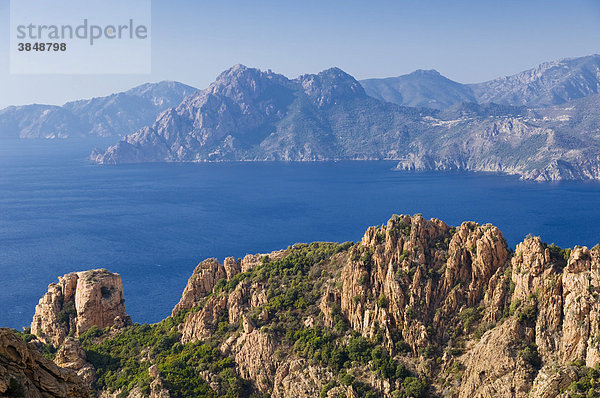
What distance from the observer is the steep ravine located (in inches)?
2304

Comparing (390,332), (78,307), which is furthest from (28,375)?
(78,307)

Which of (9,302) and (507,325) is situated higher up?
(507,325)

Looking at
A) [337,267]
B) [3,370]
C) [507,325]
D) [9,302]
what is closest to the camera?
[3,370]

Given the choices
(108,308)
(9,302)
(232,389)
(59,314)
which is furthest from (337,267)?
(9,302)

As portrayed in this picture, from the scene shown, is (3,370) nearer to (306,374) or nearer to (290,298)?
(306,374)

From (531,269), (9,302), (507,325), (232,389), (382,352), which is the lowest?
(9,302)

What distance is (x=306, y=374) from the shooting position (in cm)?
6800

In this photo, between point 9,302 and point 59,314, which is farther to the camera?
point 9,302

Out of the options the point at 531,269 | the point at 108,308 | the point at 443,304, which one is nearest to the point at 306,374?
the point at 443,304

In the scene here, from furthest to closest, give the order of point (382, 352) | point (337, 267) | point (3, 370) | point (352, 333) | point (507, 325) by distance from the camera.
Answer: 1. point (337, 267)
2. point (352, 333)
3. point (382, 352)
4. point (507, 325)
5. point (3, 370)

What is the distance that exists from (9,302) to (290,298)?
111645mm

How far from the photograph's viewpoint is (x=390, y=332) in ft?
226

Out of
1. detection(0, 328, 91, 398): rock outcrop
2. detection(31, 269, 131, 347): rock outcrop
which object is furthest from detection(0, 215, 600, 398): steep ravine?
detection(0, 328, 91, 398): rock outcrop

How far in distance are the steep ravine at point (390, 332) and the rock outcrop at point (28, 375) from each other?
41.1 meters
